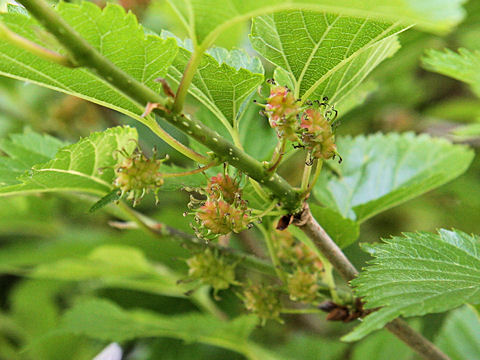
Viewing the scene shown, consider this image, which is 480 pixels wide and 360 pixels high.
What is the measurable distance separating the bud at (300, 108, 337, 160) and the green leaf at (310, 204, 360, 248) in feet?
0.63

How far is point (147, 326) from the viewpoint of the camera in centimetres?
96

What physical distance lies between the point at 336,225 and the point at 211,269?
0.18m

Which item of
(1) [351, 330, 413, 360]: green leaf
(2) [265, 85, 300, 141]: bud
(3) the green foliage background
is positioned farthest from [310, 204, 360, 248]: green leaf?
(1) [351, 330, 413, 360]: green leaf

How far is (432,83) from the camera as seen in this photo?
199cm

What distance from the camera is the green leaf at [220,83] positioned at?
54 cm

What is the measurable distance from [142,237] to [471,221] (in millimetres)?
823

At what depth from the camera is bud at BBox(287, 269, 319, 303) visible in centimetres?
68

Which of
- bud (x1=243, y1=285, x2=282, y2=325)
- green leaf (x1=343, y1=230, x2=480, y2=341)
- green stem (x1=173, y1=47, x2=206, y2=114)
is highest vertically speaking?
green stem (x1=173, y1=47, x2=206, y2=114)

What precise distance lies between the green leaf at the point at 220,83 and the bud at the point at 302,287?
223mm

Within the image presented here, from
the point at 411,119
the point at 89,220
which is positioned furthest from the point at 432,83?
the point at 89,220

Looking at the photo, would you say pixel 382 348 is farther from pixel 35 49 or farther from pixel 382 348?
pixel 35 49

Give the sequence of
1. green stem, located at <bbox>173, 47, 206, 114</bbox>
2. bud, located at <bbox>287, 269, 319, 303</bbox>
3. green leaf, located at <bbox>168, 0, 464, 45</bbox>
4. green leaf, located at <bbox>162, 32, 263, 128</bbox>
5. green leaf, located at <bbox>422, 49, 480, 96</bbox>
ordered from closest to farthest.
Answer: green leaf, located at <bbox>168, 0, 464, 45</bbox>
green stem, located at <bbox>173, 47, 206, 114</bbox>
green leaf, located at <bbox>162, 32, 263, 128</bbox>
bud, located at <bbox>287, 269, 319, 303</bbox>
green leaf, located at <bbox>422, 49, 480, 96</bbox>

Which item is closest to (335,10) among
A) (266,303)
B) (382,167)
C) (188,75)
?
(188,75)

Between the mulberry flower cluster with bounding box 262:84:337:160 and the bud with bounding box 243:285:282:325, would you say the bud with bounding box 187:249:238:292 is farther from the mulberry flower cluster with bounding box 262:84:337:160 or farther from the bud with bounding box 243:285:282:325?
the mulberry flower cluster with bounding box 262:84:337:160
